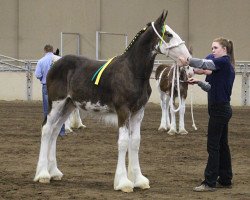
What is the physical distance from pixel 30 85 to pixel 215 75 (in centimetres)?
2209

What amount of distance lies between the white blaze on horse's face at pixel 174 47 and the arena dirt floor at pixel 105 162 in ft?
6.13

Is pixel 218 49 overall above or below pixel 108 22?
below

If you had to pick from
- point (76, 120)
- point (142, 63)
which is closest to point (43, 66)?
point (76, 120)

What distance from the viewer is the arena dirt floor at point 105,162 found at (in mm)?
9516

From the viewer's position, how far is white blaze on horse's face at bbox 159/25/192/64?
965 centimetres

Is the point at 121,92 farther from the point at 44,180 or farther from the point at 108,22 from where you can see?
the point at 108,22

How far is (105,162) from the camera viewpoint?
12.5m

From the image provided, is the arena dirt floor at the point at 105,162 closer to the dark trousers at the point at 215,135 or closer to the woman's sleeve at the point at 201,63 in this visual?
the dark trousers at the point at 215,135

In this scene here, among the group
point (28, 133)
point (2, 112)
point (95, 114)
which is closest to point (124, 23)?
point (2, 112)

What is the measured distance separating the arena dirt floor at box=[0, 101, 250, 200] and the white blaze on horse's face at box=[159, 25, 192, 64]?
73.5 inches

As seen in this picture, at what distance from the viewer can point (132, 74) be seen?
991 centimetres

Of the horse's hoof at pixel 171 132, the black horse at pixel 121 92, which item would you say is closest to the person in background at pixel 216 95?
the black horse at pixel 121 92

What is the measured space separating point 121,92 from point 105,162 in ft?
9.58

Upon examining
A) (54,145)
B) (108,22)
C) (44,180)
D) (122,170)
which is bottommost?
(44,180)
